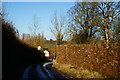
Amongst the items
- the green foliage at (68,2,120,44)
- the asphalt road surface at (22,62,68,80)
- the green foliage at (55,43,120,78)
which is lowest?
the asphalt road surface at (22,62,68,80)

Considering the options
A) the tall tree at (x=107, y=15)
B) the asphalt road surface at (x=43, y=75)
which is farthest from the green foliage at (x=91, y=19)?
the asphalt road surface at (x=43, y=75)

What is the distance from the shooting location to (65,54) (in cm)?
2177

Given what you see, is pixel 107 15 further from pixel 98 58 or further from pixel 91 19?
pixel 98 58

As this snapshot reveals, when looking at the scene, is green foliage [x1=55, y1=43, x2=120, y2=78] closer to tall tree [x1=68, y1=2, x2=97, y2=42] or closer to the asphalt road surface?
the asphalt road surface

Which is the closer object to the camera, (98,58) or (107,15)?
(98,58)

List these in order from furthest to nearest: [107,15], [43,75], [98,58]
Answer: [107,15]
[43,75]
[98,58]

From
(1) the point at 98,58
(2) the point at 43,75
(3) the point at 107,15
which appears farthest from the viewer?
(3) the point at 107,15

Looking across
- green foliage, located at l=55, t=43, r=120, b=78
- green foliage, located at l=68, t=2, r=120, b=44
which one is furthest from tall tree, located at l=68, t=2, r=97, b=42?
green foliage, located at l=55, t=43, r=120, b=78

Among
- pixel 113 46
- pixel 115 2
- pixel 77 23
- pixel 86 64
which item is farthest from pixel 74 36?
pixel 113 46

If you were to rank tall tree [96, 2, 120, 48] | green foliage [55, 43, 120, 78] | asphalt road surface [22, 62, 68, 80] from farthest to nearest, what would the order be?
tall tree [96, 2, 120, 48]
asphalt road surface [22, 62, 68, 80]
green foliage [55, 43, 120, 78]

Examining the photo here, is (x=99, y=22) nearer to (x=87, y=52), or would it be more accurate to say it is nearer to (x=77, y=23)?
(x=77, y=23)

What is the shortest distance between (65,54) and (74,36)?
7.75m

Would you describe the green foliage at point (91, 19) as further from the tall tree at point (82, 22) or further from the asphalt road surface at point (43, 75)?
the asphalt road surface at point (43, 75)

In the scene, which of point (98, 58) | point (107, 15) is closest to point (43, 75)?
point (98, 58)
